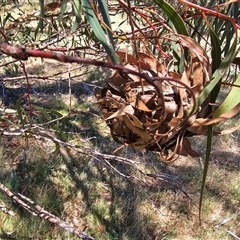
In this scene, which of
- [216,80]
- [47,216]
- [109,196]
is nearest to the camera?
[216,80]

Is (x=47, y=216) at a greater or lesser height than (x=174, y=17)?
lesser

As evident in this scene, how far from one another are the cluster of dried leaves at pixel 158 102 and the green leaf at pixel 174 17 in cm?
1

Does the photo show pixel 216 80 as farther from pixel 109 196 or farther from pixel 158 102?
pixel 109 196

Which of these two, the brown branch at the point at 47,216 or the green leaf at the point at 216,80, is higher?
the green leaf at the point at 216,80

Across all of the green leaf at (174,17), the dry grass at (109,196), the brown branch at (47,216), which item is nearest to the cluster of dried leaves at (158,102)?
the green leaf at (174,17)

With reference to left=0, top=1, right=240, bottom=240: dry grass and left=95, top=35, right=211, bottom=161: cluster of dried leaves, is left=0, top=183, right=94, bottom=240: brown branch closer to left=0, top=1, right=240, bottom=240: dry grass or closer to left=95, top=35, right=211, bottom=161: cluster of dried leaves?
left=0, top=1, right=240, bottom=240: dry grass

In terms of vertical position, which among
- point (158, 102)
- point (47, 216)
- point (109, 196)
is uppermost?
point (158, 102)

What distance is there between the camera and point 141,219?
5.21 feet

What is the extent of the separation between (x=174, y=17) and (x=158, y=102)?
0.36 ft

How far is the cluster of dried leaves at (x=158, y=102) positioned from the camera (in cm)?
48

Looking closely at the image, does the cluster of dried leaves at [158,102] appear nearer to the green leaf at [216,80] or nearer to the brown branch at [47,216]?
the green leaf at [216,80]

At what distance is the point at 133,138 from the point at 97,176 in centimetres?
122

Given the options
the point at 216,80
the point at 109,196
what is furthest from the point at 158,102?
the point at 109,196

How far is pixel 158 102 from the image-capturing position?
1.59 ft
